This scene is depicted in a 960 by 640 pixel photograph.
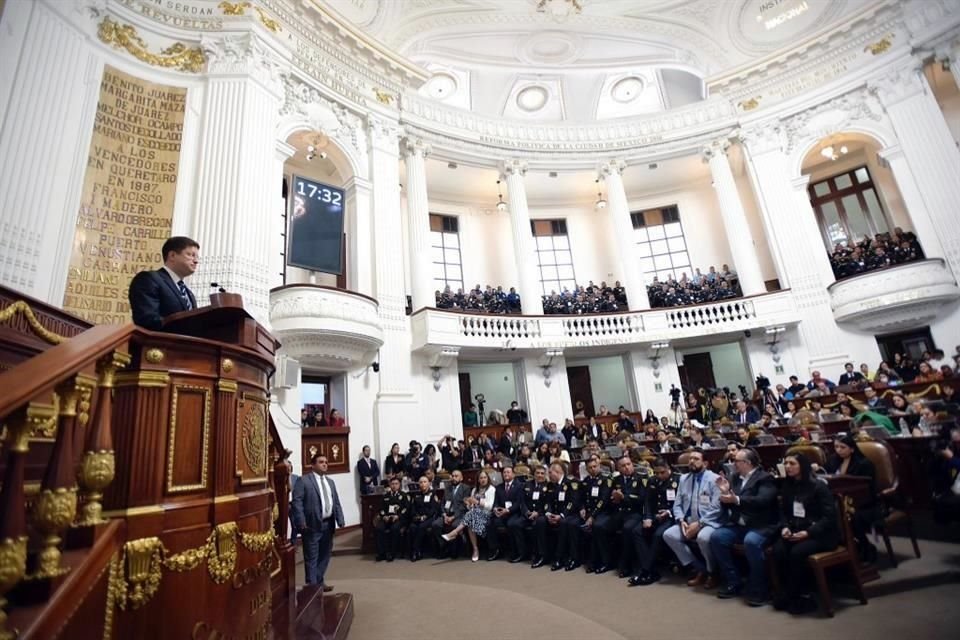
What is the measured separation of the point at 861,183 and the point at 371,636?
16808mm

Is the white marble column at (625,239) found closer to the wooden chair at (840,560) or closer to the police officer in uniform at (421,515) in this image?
the police officer in uniform at (421,515)

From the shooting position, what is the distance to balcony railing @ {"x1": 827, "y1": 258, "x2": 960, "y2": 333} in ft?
34.6

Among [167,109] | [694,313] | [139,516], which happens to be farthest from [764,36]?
[139,516]

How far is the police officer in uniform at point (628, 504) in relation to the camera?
5.07 meters

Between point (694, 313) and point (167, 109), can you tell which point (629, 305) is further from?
point (167, 109)

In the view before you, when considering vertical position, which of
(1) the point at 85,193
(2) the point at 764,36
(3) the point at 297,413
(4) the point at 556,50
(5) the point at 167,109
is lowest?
(3) the point at 297,413

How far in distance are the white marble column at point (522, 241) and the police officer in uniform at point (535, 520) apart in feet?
21.4

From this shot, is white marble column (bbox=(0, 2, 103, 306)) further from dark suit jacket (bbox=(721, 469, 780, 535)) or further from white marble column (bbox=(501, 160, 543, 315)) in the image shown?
white marble column (bbox=(501, 160, 543, 315))

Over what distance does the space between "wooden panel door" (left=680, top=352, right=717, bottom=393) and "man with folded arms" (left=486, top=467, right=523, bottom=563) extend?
31.9 ft

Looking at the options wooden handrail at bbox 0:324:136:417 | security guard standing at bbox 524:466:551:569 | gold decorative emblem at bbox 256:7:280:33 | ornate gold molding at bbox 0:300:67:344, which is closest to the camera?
wooden handrail at bbox 0:324:136:417

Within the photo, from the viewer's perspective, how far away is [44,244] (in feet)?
20.9

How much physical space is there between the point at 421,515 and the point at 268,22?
31.0ft

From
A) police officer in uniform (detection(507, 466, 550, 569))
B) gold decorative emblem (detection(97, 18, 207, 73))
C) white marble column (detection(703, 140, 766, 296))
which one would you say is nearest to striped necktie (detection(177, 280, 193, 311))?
police officer in uniform (detection(507, 466, 550, 569))

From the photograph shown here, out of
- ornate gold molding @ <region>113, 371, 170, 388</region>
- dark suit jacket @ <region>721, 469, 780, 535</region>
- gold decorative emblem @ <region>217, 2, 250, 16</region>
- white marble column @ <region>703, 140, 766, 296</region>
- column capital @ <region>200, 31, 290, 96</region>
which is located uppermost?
gold decorative emblem @ <region>217, 2, 250, 16</region>
